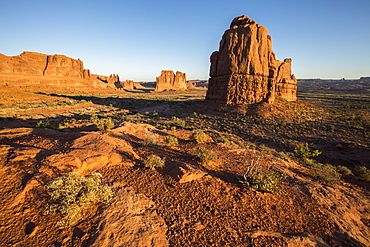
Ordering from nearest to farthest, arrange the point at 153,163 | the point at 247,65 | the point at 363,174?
1. the point at 153,163
2. the point at 363,174
3. the point at 247,65

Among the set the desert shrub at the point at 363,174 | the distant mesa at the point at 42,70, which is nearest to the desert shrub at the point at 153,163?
the desert shrub at the point at 363,174

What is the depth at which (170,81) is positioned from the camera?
298 feet

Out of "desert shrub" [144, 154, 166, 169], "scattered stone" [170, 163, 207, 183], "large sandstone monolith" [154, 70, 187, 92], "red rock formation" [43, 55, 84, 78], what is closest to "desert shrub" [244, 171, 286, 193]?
"scattered stone" [170, 163, 207, 183]

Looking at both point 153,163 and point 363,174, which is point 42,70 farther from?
point 363,174

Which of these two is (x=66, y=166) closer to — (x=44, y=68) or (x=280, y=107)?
(x=280, y=107)

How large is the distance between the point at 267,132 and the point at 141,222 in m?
17.5

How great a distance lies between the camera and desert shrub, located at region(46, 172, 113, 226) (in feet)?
9.50

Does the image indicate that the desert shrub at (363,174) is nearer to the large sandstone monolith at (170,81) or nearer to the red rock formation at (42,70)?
the red rock formation at (42,70)

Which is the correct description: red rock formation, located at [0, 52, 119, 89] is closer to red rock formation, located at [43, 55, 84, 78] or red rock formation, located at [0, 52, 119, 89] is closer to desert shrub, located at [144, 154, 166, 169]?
red rock formation, located at [43, 55, 84, 78]

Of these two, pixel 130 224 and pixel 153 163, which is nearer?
pixel 130 224

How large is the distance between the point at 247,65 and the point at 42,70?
6923cm

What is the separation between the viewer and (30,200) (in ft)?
10.2

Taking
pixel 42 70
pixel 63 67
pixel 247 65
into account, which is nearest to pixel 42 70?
pixel 42 70

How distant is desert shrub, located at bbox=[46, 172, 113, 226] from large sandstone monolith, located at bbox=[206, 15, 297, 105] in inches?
1004
